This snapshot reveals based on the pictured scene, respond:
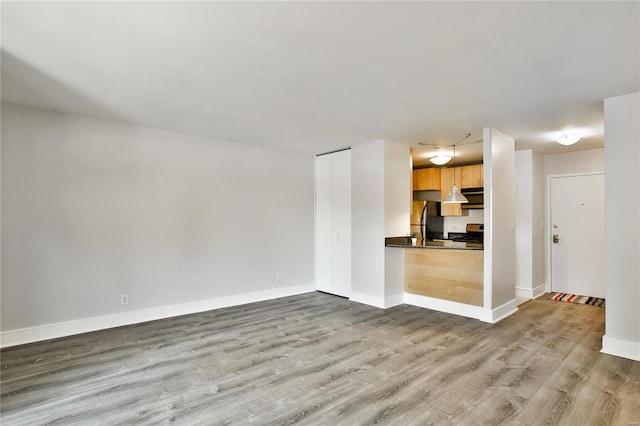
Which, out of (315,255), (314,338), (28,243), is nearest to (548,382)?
(314,338)

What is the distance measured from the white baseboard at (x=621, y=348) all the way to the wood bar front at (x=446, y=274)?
4.31 feet

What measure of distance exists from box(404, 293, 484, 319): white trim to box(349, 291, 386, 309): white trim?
54cm

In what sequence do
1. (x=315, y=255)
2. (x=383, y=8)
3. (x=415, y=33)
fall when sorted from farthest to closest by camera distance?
1. (x=315, y=255)
2. (x=415, y=33)
3. (x=383, y=8)

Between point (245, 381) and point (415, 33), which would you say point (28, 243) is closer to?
point (245, 381)

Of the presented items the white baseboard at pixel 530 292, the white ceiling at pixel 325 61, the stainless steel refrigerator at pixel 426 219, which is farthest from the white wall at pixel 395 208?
the white baseboard at pixel 530 292

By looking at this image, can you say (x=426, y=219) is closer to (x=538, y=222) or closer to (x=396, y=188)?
(x=538, y=222)

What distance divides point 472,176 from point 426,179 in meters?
0.90

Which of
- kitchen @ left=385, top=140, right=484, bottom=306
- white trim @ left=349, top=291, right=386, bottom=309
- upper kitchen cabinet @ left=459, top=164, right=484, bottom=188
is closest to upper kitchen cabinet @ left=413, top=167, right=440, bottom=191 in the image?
kitchen @ left=385, top=140, right=484, bottom=306

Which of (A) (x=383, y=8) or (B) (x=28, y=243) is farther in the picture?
(B) (x=28, y=243)

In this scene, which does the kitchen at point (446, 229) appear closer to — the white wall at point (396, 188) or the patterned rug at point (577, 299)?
the white wall at point (396, 188)

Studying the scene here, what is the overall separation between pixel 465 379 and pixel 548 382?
67cm

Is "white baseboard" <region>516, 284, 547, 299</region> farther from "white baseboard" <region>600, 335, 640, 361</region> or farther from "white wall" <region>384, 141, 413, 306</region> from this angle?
"white baseboard" <region>600, 335, 640, 361</region>

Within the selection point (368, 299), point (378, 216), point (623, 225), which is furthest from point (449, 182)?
point (623, 225)

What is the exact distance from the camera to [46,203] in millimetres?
3670
